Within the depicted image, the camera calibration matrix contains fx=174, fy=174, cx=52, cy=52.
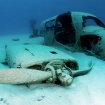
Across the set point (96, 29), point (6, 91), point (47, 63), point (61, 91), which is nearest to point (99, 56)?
point (96, 29)

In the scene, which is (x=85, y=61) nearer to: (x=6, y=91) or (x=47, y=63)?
(x=47, y=63)

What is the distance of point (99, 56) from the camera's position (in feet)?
21.3

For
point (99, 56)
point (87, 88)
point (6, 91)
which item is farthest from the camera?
point (99, 56)

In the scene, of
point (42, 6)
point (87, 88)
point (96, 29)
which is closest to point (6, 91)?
point (87, 88)

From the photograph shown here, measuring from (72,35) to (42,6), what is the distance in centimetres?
13504

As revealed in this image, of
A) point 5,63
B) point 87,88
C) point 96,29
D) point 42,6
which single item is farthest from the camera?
point 42,6

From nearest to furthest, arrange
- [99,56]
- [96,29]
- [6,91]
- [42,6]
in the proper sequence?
[6,91]
[99,56]
[96,29]
[42,6]

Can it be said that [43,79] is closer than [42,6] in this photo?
Yes

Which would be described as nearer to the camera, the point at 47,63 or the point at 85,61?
the point at 47,63

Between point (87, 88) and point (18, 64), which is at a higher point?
point (18, 64)

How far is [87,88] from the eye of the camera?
12.3 ft

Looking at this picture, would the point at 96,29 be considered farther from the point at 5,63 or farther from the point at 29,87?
the point at 29,87

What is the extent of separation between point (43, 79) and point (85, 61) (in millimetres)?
2886

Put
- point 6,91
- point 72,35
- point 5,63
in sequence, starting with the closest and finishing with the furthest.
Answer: point 6,91, point 5,63, point 72,35
